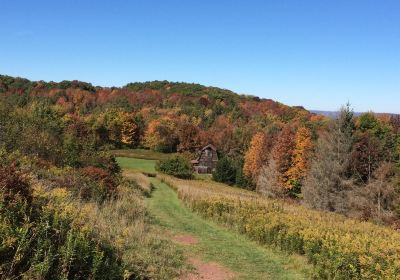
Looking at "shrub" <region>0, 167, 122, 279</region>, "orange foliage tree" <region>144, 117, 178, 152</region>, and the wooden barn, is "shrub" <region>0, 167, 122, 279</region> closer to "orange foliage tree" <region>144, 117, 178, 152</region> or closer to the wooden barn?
the wooden barn

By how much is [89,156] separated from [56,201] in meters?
18.0

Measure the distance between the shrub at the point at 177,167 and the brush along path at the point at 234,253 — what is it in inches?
1756

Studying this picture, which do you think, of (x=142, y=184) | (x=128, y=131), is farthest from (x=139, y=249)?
(x=128, y=131)

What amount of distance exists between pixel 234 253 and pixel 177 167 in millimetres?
50295

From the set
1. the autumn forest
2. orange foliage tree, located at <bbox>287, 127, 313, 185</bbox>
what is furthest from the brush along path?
orange foliage tree, located at <bbox>287, 127, 313, 185</bbox>

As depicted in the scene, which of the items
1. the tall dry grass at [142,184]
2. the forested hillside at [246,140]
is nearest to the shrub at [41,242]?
the forested hillside at [246,140]

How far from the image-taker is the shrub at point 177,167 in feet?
199

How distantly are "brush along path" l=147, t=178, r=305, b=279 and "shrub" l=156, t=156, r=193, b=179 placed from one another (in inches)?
1756

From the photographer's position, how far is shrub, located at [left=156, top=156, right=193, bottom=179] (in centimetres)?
6078

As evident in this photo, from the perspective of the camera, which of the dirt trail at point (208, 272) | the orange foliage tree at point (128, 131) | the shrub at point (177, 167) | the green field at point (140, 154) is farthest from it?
the orange foliage tree at point (128, 131)

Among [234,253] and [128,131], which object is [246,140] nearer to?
[128,131]

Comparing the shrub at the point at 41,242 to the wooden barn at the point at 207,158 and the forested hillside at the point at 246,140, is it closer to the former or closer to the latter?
the forested hillside at the point at 246,140

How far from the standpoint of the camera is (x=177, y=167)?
2410 inches

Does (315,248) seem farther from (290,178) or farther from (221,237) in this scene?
(290,178)
